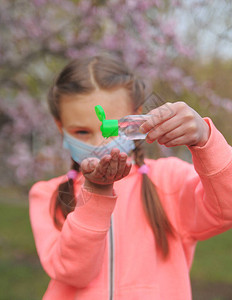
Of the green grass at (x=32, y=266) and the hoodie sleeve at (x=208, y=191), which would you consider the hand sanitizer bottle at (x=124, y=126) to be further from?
the green grass at (x=32, y=266)

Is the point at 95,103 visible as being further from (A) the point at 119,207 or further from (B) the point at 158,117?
(B) the point at 158,117

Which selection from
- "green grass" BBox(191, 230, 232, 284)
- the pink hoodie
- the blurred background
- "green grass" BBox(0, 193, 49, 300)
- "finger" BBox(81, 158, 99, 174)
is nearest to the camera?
"finger" BBox(81, 158, 99, 174)

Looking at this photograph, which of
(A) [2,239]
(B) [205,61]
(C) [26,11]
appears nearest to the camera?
(B) [205,61]

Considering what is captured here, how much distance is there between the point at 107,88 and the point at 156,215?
1.81 ft

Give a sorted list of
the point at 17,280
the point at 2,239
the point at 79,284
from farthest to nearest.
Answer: the point at 2,239 → the point at 17,280 → the point at 79,284

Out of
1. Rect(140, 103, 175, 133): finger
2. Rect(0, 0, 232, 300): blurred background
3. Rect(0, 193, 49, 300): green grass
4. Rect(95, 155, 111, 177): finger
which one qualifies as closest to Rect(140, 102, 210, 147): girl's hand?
Rect(140, 103, 175, 133): finger

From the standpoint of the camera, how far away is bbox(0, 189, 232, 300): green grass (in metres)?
3.98

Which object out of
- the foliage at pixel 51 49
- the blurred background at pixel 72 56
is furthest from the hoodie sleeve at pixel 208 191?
the foliage at pixel 51 49

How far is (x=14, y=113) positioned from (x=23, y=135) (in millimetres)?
324

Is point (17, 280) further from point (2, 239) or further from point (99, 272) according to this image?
point (99, 272)

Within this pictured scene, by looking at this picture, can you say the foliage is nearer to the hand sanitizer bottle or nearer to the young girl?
the young girl

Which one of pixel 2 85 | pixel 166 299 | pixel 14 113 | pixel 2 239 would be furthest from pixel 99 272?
pixel 2 239

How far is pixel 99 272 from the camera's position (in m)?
1.43

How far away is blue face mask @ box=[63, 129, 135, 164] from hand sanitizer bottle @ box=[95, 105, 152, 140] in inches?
2.5
